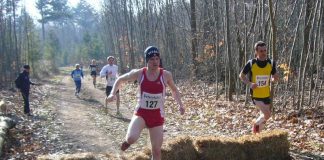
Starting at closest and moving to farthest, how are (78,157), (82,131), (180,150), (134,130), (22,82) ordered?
1. (134,130)
2. (78,157)
3. (180,150)
4. (82,131)
5. (22,82)

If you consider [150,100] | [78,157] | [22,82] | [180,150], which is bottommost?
[180,150]

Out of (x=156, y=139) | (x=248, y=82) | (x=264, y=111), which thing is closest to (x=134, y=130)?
(x=156, y=139)

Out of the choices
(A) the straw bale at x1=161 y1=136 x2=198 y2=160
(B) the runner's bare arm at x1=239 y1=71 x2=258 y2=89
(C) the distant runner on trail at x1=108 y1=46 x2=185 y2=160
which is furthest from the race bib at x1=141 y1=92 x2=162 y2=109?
(B) the runner's bare arm at x1=239 y1=71 x2=258 y2=89

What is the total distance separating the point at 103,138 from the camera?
10.4m

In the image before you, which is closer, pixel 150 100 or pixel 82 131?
pixel 150 100

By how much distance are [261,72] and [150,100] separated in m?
3.08

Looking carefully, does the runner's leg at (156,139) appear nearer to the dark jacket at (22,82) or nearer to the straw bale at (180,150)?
the straw bale at (180,150)

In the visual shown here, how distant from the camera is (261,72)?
314 inches

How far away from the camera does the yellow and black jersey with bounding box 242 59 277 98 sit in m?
7.98

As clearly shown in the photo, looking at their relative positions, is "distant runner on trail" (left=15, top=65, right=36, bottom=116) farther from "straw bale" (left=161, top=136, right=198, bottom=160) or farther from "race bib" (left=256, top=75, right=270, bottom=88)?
"race bib" (left=256, top=75, right=270, bottom=88)

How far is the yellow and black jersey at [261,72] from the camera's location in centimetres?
798

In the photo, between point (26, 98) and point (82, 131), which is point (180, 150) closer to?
point (82, 131)

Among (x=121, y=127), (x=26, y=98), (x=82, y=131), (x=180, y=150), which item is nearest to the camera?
(x=180, y=150)

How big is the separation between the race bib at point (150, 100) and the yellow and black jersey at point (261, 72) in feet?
9.10
